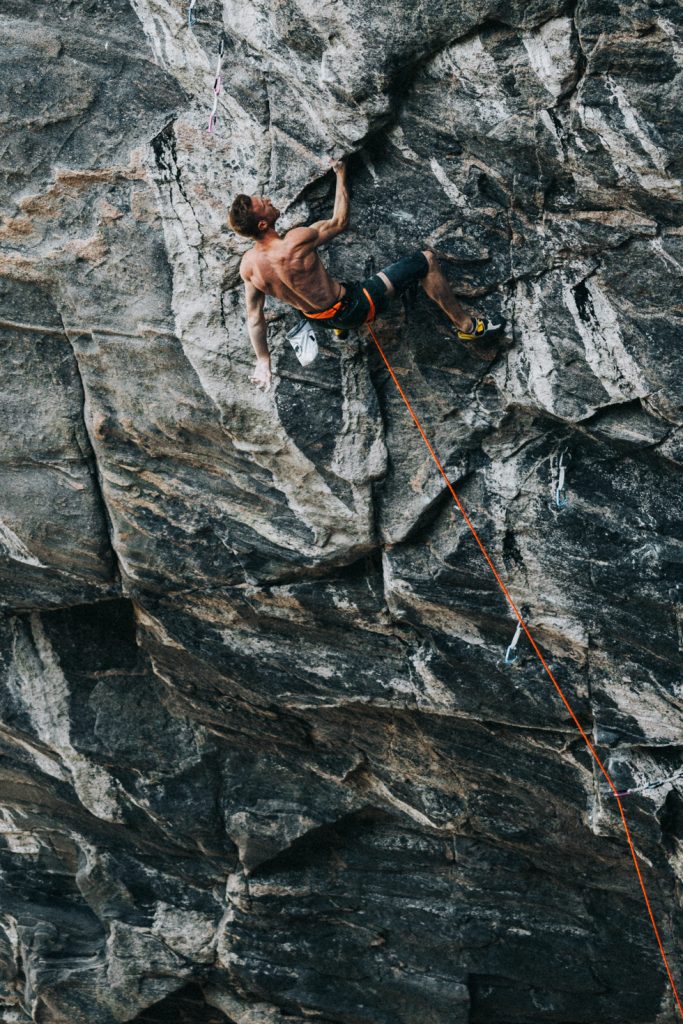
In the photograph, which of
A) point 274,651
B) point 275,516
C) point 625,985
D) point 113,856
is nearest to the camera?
point 275,516

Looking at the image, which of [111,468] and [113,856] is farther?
[113,856]

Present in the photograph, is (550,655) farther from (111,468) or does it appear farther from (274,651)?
(111,468)

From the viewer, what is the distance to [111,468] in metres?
9.56

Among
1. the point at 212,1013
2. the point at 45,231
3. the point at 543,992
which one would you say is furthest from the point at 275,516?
the point at 212,1013

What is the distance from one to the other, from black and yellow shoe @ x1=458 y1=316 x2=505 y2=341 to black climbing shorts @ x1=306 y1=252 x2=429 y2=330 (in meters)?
0.49

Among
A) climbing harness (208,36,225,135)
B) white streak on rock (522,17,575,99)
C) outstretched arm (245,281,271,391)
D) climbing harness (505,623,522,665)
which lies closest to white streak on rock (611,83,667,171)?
white streak on rock (522,17,575,99)

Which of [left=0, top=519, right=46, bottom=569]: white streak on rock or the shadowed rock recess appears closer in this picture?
the shadowed rock recess

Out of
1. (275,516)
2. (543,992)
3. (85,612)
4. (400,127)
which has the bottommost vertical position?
(543,992)

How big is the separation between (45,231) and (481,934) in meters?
7.93

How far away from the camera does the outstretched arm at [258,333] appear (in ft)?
25.6

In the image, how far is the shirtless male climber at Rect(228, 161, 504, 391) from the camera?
289 inches

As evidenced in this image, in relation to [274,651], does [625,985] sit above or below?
below

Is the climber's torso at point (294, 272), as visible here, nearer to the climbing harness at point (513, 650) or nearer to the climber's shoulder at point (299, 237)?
the climber's shoulder at point (299, 237)

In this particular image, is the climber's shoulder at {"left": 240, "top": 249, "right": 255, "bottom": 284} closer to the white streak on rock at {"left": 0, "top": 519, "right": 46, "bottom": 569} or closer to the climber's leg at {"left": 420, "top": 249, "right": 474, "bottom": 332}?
the climber's leg at {"left": 420, "top": 249, "right": 474, "bottom": 332}
